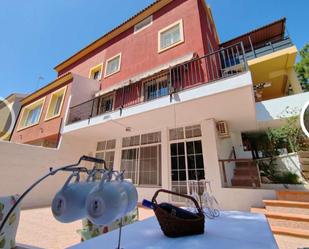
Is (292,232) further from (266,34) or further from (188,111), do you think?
(266,34)


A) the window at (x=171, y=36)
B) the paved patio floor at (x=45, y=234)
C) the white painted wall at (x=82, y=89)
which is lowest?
the paved patio floor at (x=45, y=234)

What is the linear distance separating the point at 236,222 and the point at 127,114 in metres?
5.18

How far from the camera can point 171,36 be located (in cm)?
846

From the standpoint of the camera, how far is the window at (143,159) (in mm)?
7199

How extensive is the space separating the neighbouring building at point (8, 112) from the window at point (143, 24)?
12.5 meters

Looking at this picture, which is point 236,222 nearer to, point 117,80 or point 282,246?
point 282,246

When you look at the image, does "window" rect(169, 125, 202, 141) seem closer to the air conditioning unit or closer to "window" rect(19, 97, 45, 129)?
the air conditioning unit

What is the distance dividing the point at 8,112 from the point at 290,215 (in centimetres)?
2072

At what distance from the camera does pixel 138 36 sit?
387 inches

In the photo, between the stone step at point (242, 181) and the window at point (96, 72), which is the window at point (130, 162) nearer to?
the stone step at point (242, 181)

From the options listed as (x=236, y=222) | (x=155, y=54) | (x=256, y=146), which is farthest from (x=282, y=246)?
(x=155, y=54)

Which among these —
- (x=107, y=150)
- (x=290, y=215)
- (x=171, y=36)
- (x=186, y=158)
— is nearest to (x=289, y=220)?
(x=290, y=215)

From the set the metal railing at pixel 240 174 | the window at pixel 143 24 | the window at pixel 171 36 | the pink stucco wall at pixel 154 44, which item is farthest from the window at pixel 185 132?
the window at pixel 143 24

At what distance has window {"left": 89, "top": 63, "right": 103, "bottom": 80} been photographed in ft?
37.2
